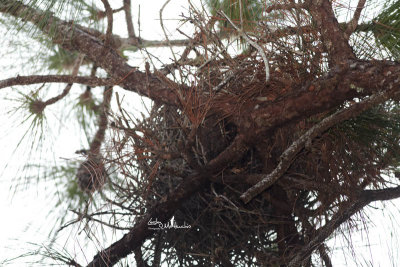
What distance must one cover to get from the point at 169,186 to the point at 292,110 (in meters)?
0.31

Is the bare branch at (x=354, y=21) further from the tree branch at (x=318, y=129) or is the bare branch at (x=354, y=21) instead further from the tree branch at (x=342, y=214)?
the tree branch at (x=342, y=214)

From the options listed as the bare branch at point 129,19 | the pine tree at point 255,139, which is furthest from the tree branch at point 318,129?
the bare branch at point 129,19

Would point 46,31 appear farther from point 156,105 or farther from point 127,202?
point 127,202

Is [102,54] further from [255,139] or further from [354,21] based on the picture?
[354,21]

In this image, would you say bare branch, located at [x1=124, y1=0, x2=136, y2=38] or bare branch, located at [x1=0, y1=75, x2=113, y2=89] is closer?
bare branch, located at [x1=0, y1=75, x2=113, y2=89]

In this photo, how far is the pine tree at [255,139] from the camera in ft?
2.78

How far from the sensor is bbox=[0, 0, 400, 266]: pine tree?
847 millimetres

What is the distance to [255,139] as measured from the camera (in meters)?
0.90

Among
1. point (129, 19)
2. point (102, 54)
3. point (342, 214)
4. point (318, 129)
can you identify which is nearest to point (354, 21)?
point (318, 129)

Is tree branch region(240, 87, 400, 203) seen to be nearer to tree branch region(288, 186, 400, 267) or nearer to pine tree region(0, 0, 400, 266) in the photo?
pine tree region(0, 0, 400, 266)

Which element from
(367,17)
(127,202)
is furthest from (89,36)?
(367,17)

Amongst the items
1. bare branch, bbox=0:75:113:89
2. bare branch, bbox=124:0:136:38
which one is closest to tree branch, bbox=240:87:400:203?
bare branch, bbox=0:75:113:89

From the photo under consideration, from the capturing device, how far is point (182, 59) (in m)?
1.06

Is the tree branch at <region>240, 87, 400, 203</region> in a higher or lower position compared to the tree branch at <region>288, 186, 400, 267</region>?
higher
